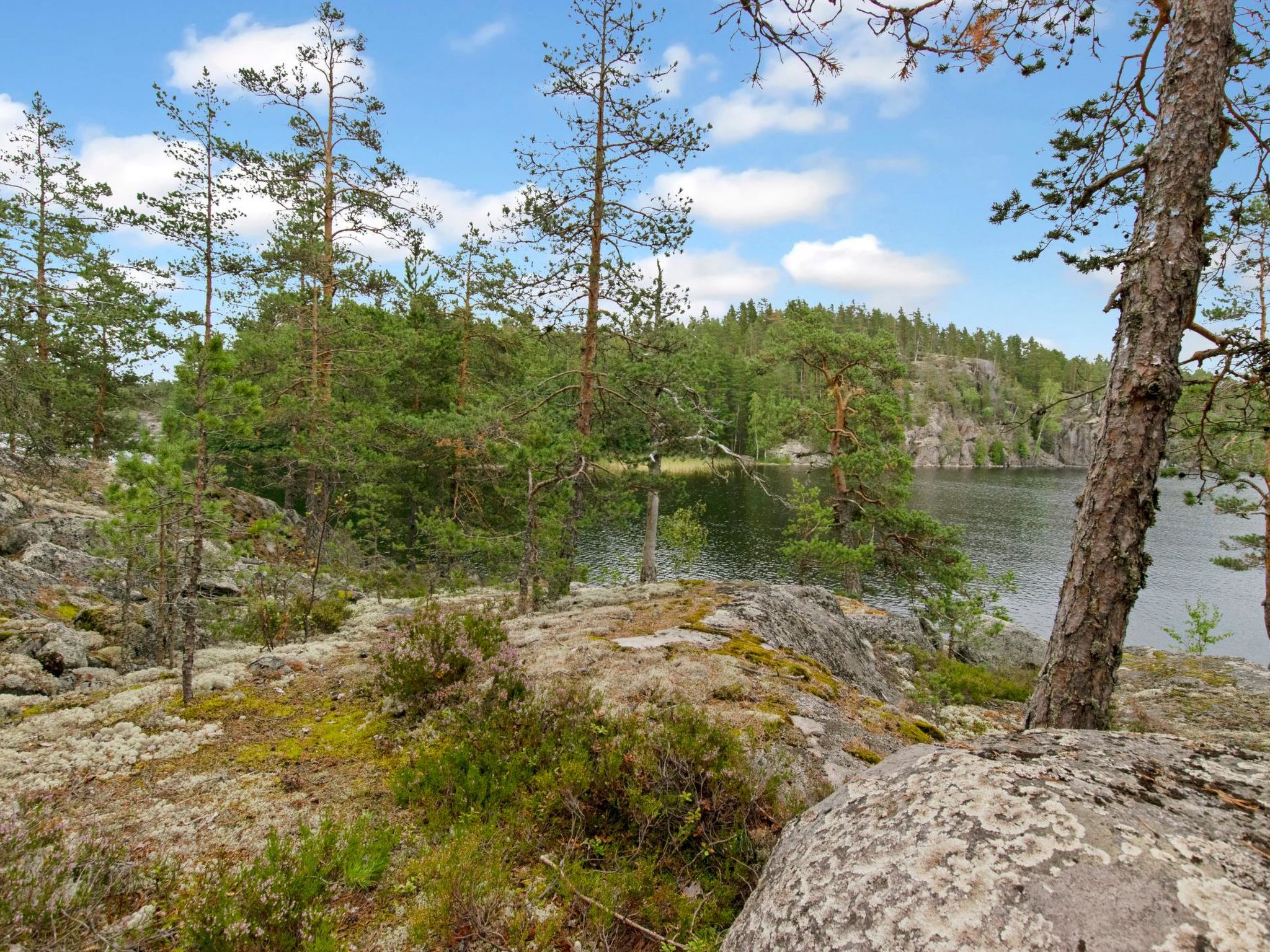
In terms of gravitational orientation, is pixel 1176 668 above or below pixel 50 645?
below

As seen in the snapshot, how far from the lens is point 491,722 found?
4535 mm

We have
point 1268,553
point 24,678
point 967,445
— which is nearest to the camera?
point 24,678

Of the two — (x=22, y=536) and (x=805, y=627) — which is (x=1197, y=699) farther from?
(x=22, y=536)

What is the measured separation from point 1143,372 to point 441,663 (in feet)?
18.7

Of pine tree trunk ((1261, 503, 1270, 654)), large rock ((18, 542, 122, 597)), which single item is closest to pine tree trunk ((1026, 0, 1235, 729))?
pine tree trunk ((1261, 503, 1270, 654))

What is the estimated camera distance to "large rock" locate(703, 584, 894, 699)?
24.5 ft

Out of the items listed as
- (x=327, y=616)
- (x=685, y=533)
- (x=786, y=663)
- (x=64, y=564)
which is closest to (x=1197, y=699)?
(x=685, y=533)

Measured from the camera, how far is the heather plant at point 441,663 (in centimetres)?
522

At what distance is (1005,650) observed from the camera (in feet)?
56.4

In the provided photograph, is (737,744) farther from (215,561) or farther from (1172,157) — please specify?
(215,561)

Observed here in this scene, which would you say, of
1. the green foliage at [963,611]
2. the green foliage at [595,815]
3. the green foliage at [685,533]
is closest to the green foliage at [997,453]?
the green foliage at [963,611]

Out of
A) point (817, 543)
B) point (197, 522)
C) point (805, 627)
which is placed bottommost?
point (817, 543)

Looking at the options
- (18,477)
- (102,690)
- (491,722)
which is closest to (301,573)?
(18,477)

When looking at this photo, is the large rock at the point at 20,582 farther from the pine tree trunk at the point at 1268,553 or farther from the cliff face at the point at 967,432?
the cliff face at the point at 967,432
